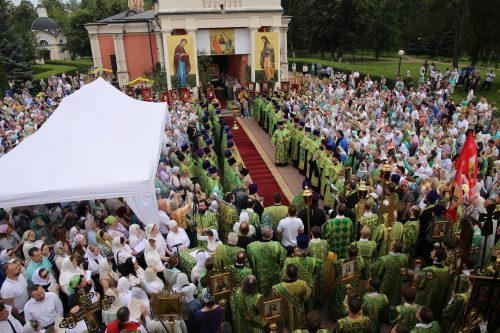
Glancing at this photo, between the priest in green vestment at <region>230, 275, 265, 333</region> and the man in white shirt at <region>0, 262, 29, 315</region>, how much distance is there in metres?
3.12

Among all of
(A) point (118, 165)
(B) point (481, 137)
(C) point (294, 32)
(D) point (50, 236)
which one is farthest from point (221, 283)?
(C) point (294, 32)

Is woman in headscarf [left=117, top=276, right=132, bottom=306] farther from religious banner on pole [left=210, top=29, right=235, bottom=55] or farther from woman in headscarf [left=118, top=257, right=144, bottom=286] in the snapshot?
religious banner on pole [left=210, top=29, right=235, bottom=55]

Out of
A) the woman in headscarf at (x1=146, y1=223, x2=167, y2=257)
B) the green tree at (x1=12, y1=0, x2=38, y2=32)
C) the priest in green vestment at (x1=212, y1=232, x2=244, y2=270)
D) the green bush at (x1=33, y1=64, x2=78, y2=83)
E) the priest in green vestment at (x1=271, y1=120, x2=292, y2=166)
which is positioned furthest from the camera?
the green tree at (x1=12, y1=0, x2=38, y2=32)

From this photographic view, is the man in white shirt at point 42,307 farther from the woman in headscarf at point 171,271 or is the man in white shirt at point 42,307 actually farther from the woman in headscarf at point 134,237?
the woman in headscarf at point 134,237

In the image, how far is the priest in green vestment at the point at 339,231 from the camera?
7.23 metres

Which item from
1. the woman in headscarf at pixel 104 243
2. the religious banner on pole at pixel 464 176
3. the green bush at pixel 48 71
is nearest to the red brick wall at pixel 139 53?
the green bush at pixel 48 71

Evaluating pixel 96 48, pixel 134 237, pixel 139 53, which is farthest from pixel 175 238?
pixel 96 48

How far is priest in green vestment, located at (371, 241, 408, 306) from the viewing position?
20.7 ft

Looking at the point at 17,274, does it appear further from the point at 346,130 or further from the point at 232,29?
the point at 232,29

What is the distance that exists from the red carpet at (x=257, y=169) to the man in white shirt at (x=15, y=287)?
717 cm

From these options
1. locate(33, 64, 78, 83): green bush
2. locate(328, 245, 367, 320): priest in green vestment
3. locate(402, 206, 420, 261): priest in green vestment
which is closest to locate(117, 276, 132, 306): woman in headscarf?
locate(328, 245, 367, 320): priest in green vestment

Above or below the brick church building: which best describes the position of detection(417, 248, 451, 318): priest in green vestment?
below

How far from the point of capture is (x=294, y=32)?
2188 inches

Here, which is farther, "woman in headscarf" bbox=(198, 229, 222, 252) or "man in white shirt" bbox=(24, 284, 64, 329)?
"woman in headscarf" bbox=(198, 229, 222, 252)
